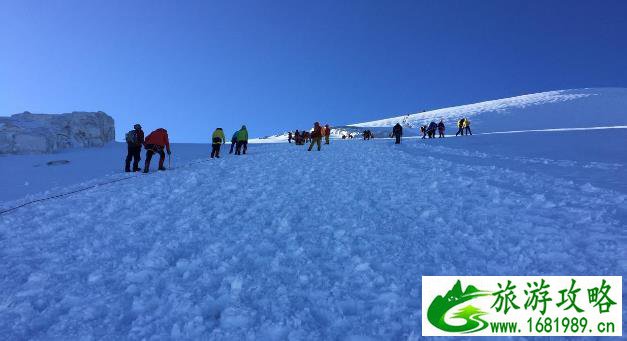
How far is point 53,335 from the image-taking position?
162 inches

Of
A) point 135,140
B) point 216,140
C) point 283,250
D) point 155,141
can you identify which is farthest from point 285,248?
point 216,140

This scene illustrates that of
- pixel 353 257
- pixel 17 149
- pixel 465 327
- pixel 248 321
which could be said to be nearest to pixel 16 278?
pixel 248 321

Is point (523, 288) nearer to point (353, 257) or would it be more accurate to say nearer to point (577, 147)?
point (353, 257)

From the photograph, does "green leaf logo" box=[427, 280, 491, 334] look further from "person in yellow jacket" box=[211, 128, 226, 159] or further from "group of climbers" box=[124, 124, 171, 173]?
"person in yellow jacket" box=[211, 128, 226, 159]

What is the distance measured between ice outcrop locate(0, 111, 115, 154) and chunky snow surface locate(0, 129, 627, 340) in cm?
1691

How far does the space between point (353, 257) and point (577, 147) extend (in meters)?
15.9

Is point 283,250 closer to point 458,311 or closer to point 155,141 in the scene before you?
point 458,311

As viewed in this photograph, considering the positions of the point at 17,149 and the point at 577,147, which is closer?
the point at 577,147

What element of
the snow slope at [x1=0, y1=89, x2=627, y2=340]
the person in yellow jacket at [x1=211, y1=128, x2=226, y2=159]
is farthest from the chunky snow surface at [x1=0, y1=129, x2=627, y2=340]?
the person in yellow jacket at [x1=211, y1=128, x2=226, y2=159]

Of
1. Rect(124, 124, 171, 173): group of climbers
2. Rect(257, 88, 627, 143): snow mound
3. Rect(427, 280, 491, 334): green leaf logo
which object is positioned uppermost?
Rect(257, 88, 627, 143): snow mound

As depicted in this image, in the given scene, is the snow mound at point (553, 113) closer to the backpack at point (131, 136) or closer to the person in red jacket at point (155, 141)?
the person in red jacket at point (155, 141)

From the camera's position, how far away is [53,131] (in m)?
25.4

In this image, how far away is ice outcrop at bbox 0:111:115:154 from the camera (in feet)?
75.7

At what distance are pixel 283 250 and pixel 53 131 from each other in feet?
86.0
